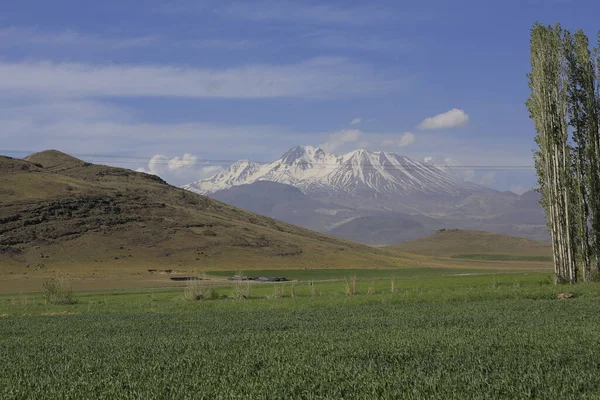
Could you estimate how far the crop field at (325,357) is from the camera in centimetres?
1286

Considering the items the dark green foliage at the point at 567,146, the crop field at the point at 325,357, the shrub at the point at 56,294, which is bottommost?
the shrub at the point at 56,294

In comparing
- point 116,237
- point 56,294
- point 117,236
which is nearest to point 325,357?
point 56,294

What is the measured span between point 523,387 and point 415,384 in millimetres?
2178

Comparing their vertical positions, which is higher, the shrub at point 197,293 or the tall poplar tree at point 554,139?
the tall poplar tree at point 554,139

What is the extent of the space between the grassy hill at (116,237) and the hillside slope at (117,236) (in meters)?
0.23

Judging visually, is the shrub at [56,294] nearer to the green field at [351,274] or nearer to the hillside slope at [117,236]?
the green field at [351,274]

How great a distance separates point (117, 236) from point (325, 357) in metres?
142

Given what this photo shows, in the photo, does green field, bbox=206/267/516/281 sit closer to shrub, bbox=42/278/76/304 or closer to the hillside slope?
the hillside slope

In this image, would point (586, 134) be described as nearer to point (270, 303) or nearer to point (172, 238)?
point (270, 303)

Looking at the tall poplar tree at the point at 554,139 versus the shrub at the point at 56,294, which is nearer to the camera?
the tall poplar tree at the point at 554,139

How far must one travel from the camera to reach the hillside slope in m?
136

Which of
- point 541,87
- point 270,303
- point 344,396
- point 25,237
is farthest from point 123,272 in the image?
point 344,396

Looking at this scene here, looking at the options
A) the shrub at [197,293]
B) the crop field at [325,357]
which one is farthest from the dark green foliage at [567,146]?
the shrub at [197,293]

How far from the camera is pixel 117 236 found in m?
151
